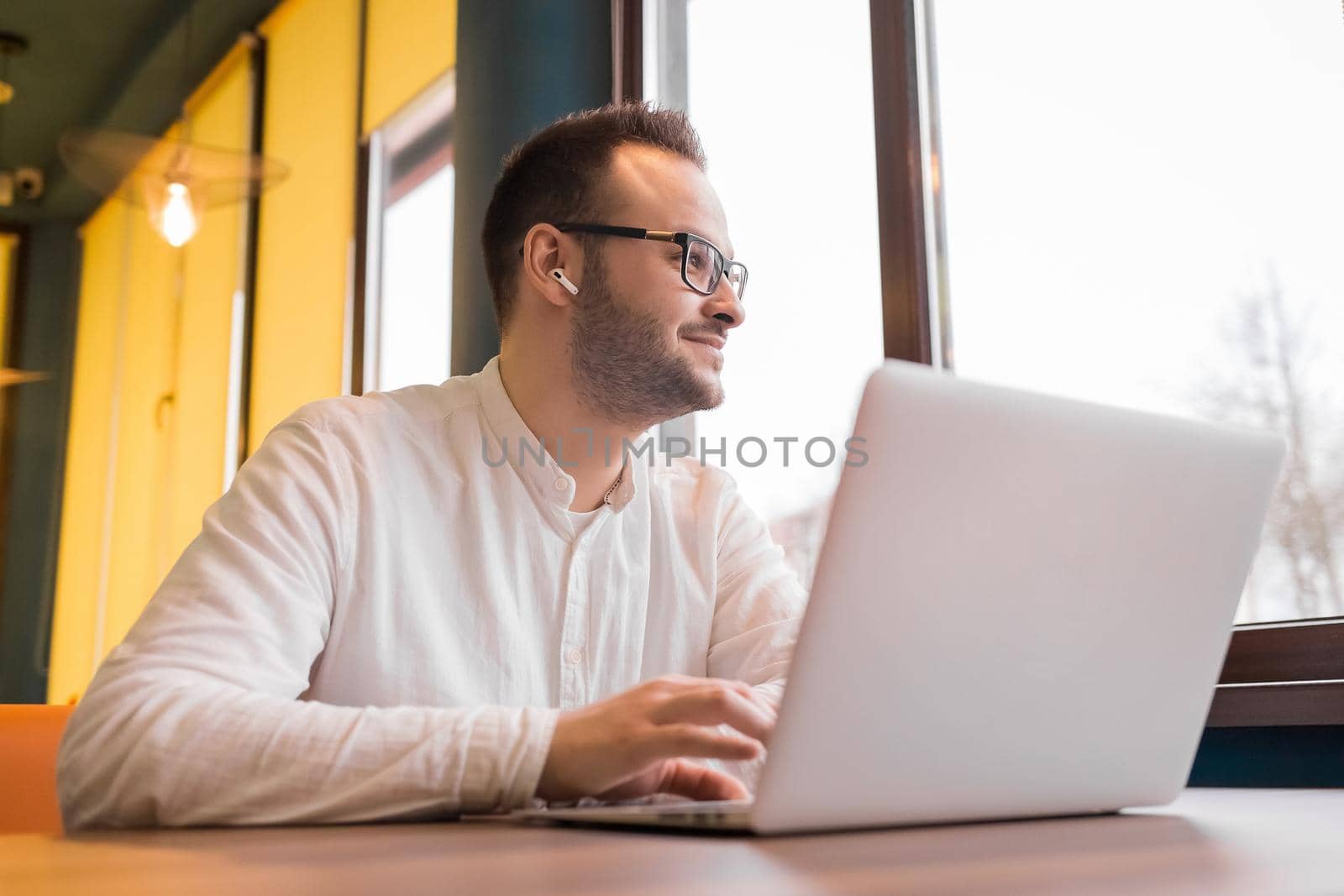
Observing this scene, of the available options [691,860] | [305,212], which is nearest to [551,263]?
[691,860]

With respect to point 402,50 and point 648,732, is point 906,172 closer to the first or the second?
point 648,732

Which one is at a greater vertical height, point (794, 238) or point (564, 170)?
point (794, 238)

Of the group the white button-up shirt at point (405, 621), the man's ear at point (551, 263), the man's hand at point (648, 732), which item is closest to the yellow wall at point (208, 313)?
the man's ear at point (551, 263)

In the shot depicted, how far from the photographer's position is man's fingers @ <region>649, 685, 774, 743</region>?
78 centimetres

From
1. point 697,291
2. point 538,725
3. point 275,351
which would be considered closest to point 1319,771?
point 697,291

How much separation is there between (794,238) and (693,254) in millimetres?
1058

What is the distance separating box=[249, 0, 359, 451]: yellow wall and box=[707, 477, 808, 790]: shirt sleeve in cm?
291

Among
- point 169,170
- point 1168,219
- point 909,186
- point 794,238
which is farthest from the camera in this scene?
point 169,170

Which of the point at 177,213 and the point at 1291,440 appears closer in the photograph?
the point at 1291,440

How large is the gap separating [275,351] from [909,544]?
4.52 metres

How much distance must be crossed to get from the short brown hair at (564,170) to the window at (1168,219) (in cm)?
65

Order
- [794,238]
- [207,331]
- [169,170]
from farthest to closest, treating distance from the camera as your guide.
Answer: [207,331] → [169,170] → [794,238]

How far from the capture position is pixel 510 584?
1.46 metres

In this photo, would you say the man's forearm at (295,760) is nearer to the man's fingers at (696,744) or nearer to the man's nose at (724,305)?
the man's fingers at (696,744)
